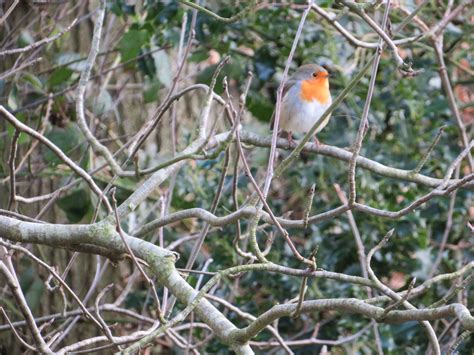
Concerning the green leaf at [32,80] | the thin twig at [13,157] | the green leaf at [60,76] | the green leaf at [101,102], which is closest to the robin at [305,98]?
the green leaf at [101,102]

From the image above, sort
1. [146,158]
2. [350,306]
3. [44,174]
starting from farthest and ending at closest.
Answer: [146,158] → [44,174] → [350,306]

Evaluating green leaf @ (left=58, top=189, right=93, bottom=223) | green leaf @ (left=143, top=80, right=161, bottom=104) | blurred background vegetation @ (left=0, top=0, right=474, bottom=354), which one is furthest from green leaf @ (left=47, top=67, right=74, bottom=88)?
green leaf @ (left=58, top=189, right=93, bottom=223)

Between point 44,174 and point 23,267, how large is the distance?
0.65 metres

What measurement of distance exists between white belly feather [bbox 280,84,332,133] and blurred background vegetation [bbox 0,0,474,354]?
0.34 ft

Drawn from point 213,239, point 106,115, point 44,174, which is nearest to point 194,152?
point 44,174

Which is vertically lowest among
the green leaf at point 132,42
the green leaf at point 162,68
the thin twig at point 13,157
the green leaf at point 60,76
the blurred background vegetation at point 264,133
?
the blurred background vegetation at point 264,133

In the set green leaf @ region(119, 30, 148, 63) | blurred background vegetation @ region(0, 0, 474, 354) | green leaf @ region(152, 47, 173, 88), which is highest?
green leaf @ region(119, 30, 148, 63)

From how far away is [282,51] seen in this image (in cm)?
436

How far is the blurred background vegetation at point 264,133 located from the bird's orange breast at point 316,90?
90mm

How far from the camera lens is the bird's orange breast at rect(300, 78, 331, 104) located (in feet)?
14.0

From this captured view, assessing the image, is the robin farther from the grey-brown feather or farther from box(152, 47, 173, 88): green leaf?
box(152, 47, 173, 88): green leaf

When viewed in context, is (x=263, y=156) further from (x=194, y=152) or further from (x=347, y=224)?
(x=194, y=152)

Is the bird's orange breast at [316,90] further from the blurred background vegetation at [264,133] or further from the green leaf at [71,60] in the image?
the green leaf at [71,60]

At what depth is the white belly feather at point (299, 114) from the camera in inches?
171
